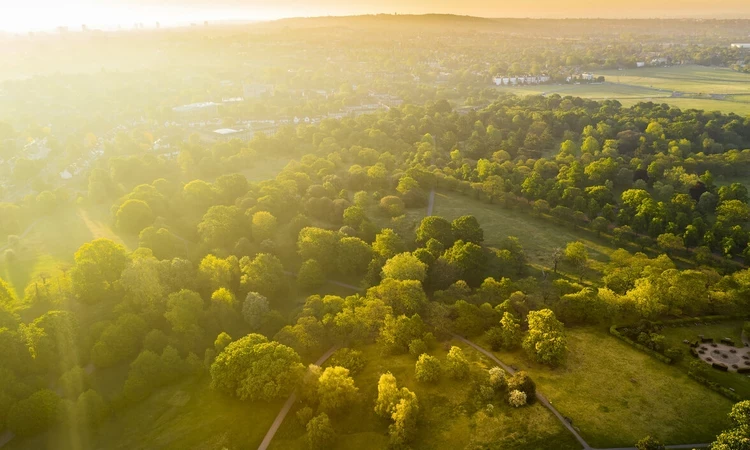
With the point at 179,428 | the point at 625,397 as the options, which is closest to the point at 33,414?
the point at 179,428

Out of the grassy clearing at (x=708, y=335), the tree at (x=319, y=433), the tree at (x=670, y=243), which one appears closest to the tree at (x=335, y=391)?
the tree at (x=319, y=433)

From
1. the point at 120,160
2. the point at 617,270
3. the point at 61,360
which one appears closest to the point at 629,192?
the point at 617,270

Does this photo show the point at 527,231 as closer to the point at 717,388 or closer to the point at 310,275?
the point at 310,275

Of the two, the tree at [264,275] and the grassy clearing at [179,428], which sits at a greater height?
the tree at [264,275]

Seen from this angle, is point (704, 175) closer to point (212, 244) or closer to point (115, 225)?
point (212, 244)

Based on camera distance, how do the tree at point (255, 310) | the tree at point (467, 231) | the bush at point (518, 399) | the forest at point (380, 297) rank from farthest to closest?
the tree at point (467, 231)
the tree at point (255, 310)
the forest at point (380, 297)
the bush at point (518, 399)

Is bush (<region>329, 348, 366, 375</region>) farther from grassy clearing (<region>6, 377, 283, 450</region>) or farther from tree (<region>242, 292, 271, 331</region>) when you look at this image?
tree (<region>242, 292, 271, 331</region>)

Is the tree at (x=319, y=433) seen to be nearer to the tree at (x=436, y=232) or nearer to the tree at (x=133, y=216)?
the tree at (x=436, y=232)

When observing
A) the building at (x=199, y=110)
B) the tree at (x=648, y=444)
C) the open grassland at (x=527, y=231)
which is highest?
the building at (x=199, y=110)
